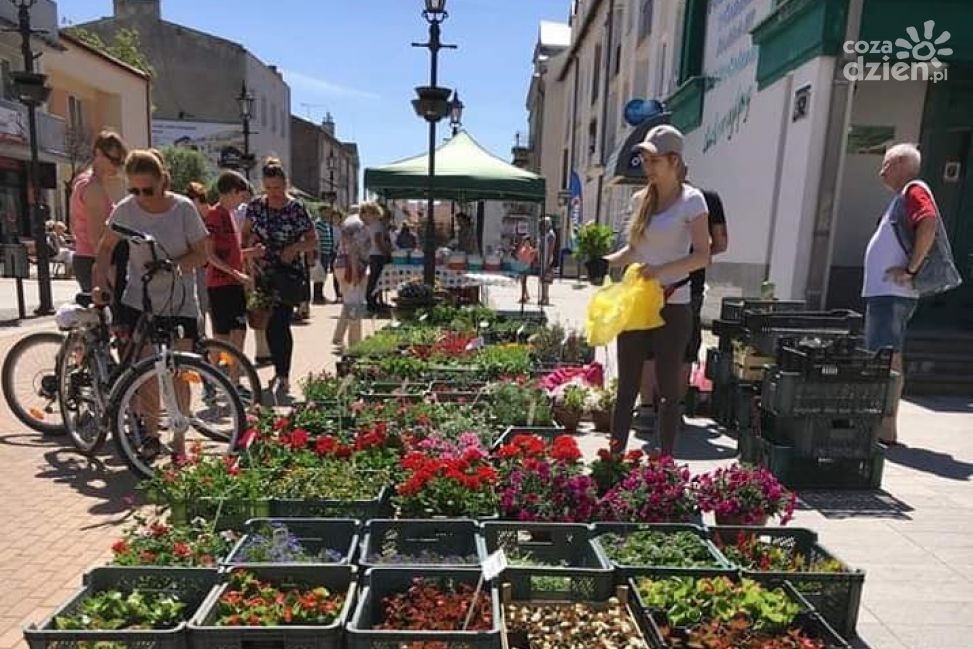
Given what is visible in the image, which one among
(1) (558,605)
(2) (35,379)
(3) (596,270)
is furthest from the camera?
(3) (596,270)

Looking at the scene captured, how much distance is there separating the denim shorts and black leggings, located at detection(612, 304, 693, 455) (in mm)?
1691

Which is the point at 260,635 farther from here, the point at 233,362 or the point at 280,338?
the point at 280,338

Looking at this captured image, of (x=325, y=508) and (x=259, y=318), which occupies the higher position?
(x=259, y=318)

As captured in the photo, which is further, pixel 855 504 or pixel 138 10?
pixel 138 10

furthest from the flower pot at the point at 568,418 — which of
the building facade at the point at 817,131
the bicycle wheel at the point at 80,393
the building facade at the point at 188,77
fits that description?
the building facade at the point at 188,77

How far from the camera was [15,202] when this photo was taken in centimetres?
2270

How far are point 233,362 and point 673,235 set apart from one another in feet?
10.4

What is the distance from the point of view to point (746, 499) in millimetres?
3125

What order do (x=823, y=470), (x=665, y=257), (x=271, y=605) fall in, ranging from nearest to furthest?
(x=271, y=605)
(x=665, y=257)
(x=823, y=470)

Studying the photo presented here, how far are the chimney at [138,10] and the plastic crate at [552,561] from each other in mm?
39355

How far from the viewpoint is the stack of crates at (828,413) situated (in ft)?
13.3

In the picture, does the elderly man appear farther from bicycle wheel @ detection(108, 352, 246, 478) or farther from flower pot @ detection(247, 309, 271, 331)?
flower pot @ detection(247, 309, 271, 331)

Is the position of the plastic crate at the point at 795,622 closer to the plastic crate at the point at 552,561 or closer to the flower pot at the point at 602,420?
the plastic crate at the point at 552,561

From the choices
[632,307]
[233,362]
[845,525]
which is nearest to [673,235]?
[632,307]
